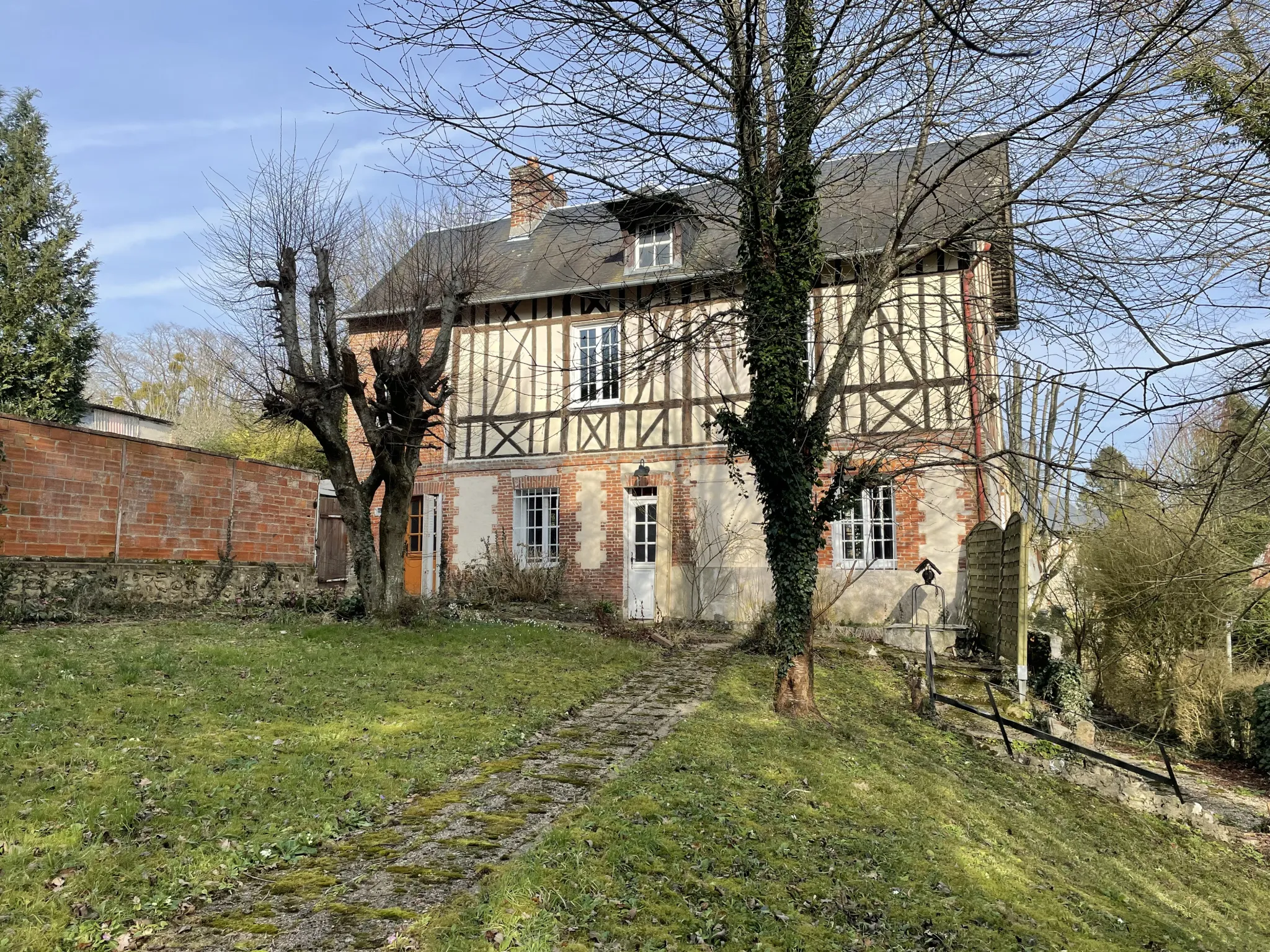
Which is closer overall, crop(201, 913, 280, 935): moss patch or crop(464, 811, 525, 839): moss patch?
crop(201, 913, 280, 935): moss patch

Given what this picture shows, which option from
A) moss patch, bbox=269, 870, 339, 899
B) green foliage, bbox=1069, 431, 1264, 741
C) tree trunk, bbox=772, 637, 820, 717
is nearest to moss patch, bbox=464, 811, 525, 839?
moss patch, bbox=269, 870, 339, 899

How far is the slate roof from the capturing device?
20.9ft

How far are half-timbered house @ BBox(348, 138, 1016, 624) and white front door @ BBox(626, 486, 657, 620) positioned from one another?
0.02 meters

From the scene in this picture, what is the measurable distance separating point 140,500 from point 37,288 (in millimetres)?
8489

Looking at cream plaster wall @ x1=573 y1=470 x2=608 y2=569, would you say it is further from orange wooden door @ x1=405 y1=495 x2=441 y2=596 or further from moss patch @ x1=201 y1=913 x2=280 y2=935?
moss patch @ x1=201 y1=913 x2=280 y2=935

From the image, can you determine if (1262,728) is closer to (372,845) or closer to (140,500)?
(372,845)

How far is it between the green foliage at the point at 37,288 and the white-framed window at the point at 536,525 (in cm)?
920

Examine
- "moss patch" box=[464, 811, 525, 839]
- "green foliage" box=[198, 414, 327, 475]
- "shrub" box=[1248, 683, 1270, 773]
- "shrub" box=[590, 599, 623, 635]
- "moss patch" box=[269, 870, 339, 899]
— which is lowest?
"shrub" box=[1248, 683, 1270, 773]

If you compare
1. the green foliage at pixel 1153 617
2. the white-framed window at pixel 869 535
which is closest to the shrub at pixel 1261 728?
the green foliage at pixel 1153 617

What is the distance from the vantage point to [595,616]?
1263 cm

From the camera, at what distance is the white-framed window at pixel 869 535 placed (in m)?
12.2

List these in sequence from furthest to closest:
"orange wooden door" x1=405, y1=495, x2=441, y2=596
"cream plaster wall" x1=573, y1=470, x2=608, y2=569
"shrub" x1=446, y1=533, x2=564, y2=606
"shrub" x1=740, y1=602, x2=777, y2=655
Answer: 1. "orange wooden door" x1=405, y1=495, x2=441, y2=596
2. "cream plaster wall" x1=573, y1=470, x2=608, y2=569
3. "shrub" x1=446, y1=533, x2=564, y2=606
4. "shrub" x1=740, y1=602, x2=777, y2=655

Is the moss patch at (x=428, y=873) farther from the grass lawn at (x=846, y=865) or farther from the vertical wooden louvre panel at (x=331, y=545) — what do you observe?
the vertical wooden louvre panel at (x=331, y=545)

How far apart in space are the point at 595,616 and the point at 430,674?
5.49 meters
